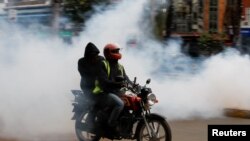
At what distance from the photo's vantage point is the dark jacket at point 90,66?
768cm

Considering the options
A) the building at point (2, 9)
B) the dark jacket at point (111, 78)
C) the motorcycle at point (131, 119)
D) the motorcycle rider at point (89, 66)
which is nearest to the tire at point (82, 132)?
the motorcycle at point (131, 119)

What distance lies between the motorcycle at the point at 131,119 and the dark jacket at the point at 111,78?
14cm

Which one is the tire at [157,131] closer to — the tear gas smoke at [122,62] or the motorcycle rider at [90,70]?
the motorcycle rider at [90,70]

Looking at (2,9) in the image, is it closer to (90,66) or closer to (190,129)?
(190,129)

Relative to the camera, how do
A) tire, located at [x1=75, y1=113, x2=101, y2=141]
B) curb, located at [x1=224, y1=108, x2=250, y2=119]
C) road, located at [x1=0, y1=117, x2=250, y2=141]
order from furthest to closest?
curb, located at [x1=224, y1=108, x2=250, y2=119], road, located at [x1=0, y1=117, x2=250, y2=141], tire, located at [x1=75, y1=113, x2=101, y2=141]

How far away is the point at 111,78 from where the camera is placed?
7.59 metres

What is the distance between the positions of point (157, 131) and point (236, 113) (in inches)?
157

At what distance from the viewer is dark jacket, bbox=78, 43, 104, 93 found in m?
7.68

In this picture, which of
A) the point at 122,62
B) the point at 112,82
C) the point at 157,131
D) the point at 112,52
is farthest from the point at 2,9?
the point at 157,131

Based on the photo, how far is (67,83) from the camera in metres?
10.3

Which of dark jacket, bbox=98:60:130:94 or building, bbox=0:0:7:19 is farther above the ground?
building, bbox=0:0:7:19

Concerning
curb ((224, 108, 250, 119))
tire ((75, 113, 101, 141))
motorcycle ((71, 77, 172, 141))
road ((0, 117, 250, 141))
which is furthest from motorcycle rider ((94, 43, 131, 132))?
curb ((224, 108, 250, 119))

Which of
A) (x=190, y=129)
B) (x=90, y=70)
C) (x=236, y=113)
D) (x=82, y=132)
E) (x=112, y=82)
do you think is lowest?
(x=236, y=113)

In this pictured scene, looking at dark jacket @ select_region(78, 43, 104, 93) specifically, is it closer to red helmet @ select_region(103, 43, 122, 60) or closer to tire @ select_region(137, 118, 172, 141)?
red helmet @ select_region(103, 43, 122, 60)
